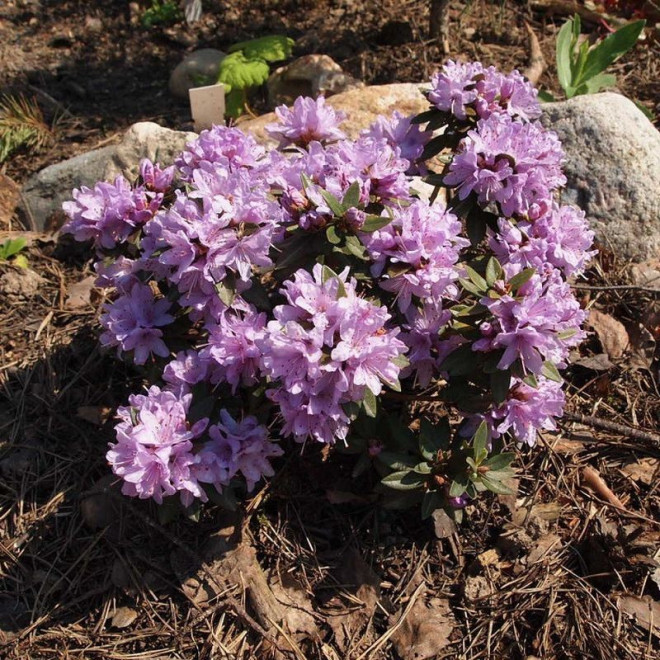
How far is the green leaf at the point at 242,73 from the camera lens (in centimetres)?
423

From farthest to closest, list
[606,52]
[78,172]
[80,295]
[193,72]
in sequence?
[193,72] < [606,52] < [78,172] < [80,295]

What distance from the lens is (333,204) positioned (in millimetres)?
1989

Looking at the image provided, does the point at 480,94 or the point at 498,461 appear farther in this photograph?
the point at 480,94

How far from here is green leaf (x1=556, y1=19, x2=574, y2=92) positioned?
13.1 feet

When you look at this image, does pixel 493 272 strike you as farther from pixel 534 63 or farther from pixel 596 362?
pixel 534 63

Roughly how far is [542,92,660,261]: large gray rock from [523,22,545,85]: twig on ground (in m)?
1.06

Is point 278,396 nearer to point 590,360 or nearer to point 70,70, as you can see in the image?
point 590,360

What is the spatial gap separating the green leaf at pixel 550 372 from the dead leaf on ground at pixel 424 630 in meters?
0.94

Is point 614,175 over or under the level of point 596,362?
over

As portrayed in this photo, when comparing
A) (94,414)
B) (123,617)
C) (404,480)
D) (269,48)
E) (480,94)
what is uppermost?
(480,94)

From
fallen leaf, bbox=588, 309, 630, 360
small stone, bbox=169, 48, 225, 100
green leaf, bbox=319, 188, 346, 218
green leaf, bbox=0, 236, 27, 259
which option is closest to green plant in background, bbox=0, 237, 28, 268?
green leaf, bbox=0, 236, 27, 259

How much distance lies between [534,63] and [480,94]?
2471mm

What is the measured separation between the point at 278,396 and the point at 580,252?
44.0 inches

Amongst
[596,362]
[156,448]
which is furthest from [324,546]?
[596,362]
